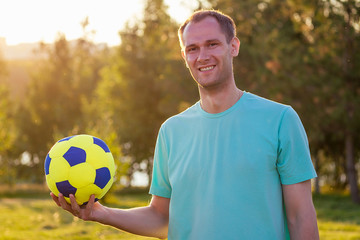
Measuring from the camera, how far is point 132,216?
2.99m

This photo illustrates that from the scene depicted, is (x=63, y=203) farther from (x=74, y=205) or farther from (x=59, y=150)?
(x=59, y=150)

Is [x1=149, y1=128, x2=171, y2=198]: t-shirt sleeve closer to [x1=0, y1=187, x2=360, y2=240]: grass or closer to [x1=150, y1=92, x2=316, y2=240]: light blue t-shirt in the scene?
[x1=150, y1=92, x2=316, y2=240]: light blue t-shirt

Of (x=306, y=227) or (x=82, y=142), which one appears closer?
(x=306, y=227)

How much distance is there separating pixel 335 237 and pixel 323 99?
9.85 metres

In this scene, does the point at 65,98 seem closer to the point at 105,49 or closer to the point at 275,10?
the point at 105,49

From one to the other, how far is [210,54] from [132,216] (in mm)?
1160

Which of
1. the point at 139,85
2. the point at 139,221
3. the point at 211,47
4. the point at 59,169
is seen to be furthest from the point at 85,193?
the point at 139,85

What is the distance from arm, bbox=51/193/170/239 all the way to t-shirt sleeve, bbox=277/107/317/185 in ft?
2.94

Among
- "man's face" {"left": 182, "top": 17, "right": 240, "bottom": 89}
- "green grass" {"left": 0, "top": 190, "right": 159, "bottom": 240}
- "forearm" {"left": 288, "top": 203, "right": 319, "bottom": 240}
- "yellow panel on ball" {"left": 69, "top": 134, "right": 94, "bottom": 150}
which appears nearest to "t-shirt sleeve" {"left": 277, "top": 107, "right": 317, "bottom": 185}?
"forearm" {"left": 288, "top": 203, "right": 319, "bottom": 240}

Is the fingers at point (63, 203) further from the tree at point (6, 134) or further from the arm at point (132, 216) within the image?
the tree at point (6, 134)

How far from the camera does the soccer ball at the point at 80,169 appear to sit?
297 cm

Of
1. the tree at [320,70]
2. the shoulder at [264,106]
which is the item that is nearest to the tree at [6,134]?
the tree at [320,70]

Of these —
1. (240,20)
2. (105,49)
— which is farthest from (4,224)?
(105,49)

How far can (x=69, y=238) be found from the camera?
36.3 feet
